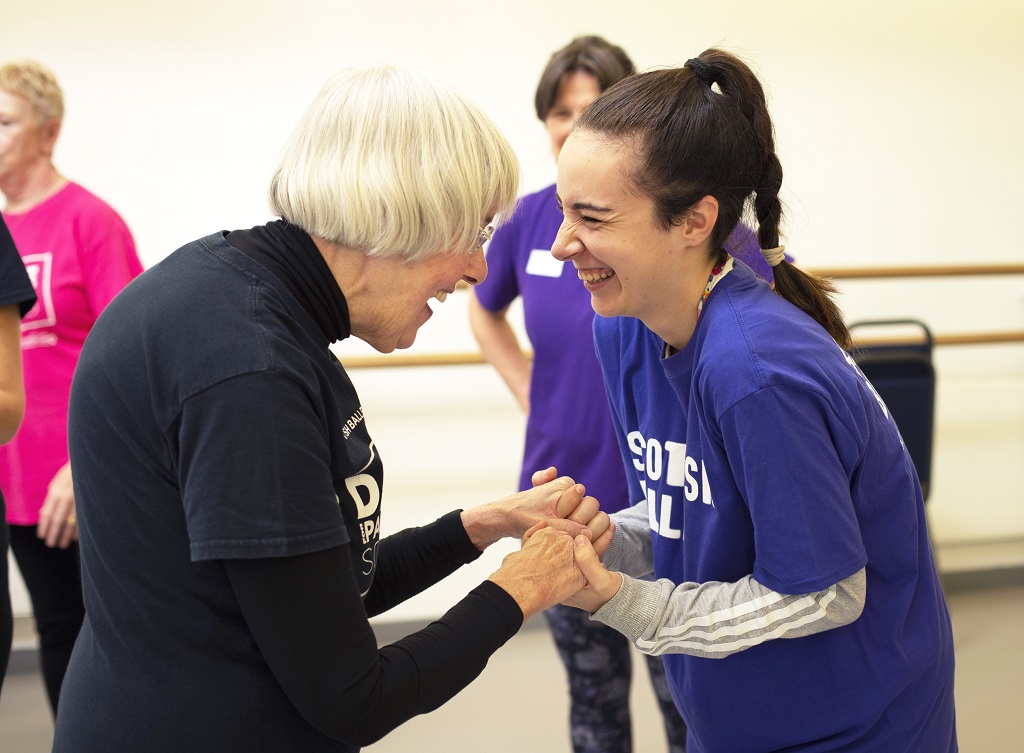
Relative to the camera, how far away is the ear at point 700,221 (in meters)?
1.23

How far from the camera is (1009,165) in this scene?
381cm

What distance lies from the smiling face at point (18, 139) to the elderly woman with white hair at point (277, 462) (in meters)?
1.48

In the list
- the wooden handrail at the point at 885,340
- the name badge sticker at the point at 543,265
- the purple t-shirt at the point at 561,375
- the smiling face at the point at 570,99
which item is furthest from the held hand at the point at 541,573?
the wooden handrail at the point at 885,340

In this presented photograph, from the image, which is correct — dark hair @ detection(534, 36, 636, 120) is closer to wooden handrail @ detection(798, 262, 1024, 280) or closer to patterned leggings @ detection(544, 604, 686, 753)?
patterned leggings @ detection(544, 604, 686, 753)

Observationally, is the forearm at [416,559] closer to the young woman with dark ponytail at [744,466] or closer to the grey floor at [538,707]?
the young woman with dark ponytail at [744,466]

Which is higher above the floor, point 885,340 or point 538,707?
point 885,340

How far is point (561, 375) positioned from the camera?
2.03m

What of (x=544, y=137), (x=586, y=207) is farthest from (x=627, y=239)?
(x=544, y=137)

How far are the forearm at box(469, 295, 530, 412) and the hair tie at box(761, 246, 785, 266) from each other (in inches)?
45.7

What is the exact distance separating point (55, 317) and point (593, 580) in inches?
60.7

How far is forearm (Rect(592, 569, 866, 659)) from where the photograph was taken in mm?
1111

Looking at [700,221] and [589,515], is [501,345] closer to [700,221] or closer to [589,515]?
[589,515]

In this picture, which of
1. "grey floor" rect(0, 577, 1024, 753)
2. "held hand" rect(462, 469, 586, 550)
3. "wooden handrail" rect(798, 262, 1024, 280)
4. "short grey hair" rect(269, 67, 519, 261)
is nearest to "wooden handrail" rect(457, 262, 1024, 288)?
"wooden handrail" rect(798, 262, 1024, 280)

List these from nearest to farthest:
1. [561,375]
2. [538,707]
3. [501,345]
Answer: [561,375]
[501,345]
[538,707]
